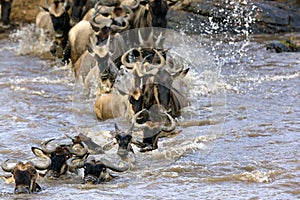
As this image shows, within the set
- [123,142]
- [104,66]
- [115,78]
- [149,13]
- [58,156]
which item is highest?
[149,13]

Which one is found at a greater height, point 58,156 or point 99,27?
point 99,27

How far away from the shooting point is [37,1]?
22891mm

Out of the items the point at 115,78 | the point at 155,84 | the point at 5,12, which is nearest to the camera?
the point at 155,84

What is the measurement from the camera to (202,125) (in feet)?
35.5

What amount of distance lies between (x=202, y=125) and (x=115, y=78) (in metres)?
1.89

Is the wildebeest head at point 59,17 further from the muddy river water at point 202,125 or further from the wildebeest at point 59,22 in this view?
the muddy river water at point 202,125

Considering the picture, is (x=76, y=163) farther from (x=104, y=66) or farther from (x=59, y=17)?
(x=59, y=17)

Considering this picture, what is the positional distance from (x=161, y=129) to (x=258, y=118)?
2356 millimetres

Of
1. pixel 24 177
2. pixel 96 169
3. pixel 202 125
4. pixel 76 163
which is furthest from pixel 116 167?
pixel 202 125

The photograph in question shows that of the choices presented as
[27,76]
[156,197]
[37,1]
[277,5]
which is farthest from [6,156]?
[37,1]

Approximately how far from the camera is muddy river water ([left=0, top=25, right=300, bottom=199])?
787 cm

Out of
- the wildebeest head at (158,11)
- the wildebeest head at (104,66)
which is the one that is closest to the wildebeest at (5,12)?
the wildebeest head at (158,11)

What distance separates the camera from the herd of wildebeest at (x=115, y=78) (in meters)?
8.06

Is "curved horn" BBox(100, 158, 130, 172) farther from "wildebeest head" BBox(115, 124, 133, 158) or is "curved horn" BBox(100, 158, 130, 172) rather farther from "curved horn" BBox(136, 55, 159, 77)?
"curved horn" BBox(136, 55, 159, 77)
